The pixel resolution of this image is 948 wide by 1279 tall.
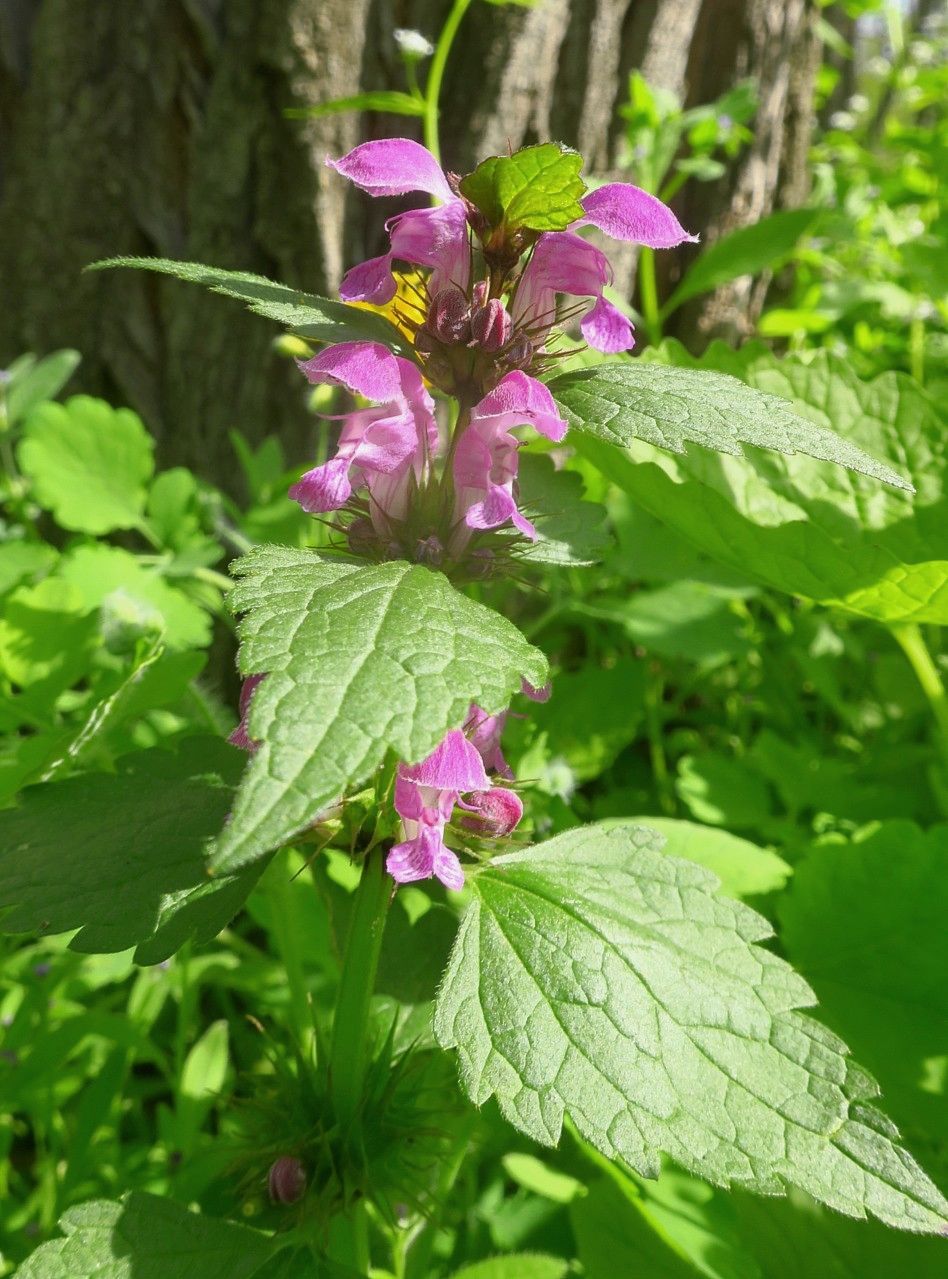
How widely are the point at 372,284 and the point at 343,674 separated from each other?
0.33 meters

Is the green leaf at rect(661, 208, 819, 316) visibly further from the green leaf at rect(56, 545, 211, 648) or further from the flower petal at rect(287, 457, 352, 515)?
the flower petal at rect(287, 457, 352, 515)

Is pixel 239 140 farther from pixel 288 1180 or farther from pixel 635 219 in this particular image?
pixel 288 1180

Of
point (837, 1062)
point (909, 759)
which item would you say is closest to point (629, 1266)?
point (837, 1062)

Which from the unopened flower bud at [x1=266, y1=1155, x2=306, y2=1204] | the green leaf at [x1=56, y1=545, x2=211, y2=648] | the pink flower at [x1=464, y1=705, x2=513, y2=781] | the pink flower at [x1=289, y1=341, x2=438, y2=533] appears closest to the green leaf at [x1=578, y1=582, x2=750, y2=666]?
the green leaf at [x1=56, y1=545, x2=211, y2=648]

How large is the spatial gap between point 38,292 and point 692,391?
224 centimetres

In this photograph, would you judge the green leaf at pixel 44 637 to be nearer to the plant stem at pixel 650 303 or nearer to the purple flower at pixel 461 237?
the purple flower at pixel 461 237

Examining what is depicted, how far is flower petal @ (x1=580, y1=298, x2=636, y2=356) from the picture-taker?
752 mm

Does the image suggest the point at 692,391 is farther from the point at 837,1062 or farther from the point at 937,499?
the point at 937,499

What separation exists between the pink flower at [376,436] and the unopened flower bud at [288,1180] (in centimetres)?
54

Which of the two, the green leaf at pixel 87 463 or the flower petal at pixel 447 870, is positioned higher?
the flower petal at pixel 447 870

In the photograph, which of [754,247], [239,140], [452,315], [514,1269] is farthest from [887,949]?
[239,140]

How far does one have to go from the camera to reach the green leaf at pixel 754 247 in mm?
2049

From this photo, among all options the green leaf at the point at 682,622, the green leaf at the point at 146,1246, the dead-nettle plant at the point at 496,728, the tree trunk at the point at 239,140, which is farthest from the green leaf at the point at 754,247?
the green leaf at the point at 146,1246

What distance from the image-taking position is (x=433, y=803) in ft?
2.60
